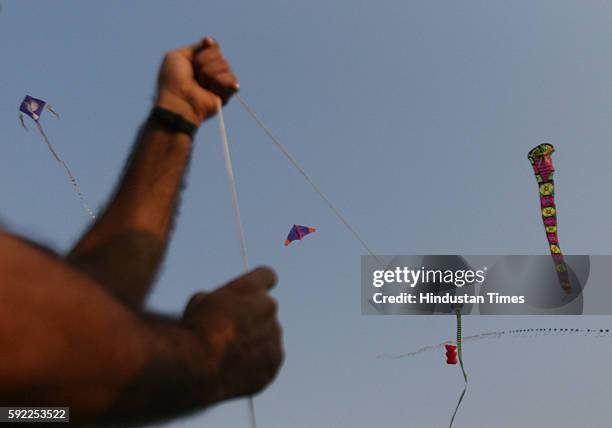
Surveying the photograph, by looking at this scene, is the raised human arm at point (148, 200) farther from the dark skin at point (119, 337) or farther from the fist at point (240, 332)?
the fist at point (240, 332)

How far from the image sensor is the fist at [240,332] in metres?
1.23

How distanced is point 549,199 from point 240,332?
22.5 meters

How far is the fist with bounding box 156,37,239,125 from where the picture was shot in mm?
2045

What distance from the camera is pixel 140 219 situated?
1686 millimetres

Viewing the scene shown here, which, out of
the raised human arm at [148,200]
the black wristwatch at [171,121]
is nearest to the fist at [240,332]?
the raised human arm at [148,200]

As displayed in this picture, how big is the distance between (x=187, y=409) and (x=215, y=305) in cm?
18

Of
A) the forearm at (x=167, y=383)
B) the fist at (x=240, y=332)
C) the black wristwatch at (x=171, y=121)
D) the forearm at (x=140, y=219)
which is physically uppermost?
the black wristwatch at (x=171, y=121)

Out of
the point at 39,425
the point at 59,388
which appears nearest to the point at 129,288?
the point at 39,425

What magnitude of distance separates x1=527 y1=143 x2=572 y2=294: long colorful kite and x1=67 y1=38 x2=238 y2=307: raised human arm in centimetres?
2096

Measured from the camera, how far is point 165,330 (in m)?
1.16

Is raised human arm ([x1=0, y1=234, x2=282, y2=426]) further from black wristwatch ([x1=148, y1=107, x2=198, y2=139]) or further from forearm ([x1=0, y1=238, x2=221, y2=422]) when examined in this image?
black wristwatch ([x1=148, y1=107, x2=198, y2=139])

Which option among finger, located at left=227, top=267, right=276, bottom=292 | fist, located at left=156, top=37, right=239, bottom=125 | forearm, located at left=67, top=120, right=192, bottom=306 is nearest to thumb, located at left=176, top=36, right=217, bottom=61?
fist, located at left=156, top=37, right=239, bottom=125

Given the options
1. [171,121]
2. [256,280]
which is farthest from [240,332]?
[171,121]

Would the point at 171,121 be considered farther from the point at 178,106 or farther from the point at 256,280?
the point at 256,280
